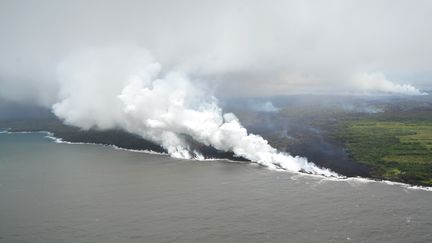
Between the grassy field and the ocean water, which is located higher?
the grassy field

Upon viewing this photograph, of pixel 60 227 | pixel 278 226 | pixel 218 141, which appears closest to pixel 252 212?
pixel 278 226

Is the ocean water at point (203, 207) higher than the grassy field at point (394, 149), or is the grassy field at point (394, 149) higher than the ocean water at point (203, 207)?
the grassy field at point (394, 149)

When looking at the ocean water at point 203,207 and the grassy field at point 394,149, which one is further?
the grassy field at point 394,149

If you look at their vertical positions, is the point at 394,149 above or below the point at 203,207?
above

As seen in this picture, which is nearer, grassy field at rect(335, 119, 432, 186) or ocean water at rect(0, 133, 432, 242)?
ocean water at rect(0, 133, 432, 242)

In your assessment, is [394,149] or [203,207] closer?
[203,207]
